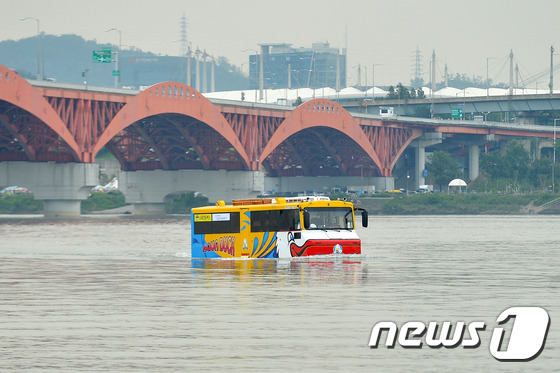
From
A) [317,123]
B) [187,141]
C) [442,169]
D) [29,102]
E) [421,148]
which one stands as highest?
[29,102]

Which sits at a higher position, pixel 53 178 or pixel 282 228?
pixel 53 178

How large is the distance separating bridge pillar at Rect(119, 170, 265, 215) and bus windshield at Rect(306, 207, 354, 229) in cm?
9428

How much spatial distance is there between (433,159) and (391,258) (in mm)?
132935

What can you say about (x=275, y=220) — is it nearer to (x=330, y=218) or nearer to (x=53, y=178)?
(x=330, y=218)

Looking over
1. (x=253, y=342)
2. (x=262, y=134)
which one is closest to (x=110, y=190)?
(x=262, y=134)

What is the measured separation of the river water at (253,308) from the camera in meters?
18.4

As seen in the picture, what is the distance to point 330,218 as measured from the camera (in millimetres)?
45875

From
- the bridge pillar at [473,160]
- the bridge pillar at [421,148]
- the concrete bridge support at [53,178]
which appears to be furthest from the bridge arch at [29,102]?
the bridge pillar at [473,160]

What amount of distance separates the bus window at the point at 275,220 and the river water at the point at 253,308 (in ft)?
4.87

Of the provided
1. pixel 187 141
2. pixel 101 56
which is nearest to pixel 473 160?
pixel 187 141

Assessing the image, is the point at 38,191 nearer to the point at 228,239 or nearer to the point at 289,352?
the point at 228,239

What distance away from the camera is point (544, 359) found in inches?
719

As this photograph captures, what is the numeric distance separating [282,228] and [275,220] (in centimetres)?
46

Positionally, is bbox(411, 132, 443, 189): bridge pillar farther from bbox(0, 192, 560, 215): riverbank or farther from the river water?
the river water
